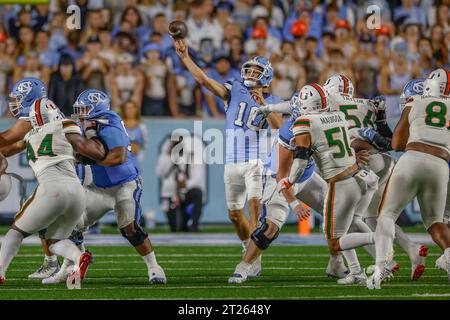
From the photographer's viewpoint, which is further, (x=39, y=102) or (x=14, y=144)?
(x=14, y=144)

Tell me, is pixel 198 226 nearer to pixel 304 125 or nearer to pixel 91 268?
pixel 91 268

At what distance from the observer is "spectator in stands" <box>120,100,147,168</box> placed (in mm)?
14516

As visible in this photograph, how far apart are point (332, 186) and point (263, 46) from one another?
719 centimetres

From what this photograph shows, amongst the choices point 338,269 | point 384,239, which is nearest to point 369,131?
point 338,269

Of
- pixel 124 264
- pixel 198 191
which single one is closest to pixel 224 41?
pixel 198 191

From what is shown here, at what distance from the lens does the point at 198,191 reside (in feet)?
47.1

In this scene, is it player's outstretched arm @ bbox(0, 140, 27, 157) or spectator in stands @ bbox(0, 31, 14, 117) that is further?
spectator in stands @ bbox(0, 31, 14, 117)

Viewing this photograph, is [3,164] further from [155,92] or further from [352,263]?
[155,92]

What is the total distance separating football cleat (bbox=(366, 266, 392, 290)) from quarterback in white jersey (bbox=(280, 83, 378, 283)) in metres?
0.47

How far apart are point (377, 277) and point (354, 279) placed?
0.74 metres

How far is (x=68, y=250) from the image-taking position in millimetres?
8406

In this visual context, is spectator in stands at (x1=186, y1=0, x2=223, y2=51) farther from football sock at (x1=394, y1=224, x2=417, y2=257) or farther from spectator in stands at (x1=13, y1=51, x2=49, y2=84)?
football sock at (x1=394, y1=224, x2=417, y2=257)

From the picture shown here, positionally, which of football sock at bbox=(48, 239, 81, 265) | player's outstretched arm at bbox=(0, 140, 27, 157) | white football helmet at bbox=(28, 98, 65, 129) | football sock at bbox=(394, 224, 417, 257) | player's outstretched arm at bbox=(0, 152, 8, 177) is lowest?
football sock at bbox=(394, 224, 417, 257)

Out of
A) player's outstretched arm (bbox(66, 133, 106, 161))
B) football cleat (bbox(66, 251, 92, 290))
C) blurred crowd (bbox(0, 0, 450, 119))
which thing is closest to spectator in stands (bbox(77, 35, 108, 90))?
blurred crowd (bbox(0, 0, 450, 119))
